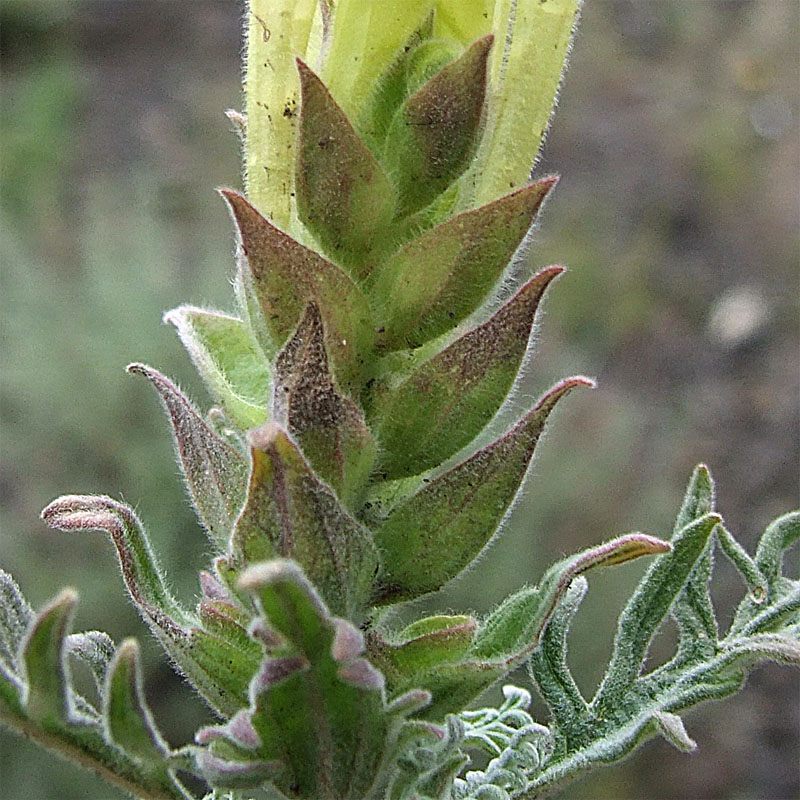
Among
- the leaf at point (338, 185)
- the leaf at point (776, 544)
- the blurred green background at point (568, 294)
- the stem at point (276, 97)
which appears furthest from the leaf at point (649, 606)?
the blurred green background at point (568, 294)

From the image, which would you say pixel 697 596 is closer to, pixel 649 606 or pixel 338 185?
pixel 649 606

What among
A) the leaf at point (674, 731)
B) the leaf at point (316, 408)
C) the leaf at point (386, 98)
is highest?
the leaf at point (386, 98)

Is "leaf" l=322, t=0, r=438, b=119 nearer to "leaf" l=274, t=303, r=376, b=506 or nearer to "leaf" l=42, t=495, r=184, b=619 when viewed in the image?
"leaf" l=274, t=303, r=376, b=506

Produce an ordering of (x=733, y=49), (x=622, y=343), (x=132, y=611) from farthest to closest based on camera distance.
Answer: (x=733, y=49)
(x=622, y=343)
(x=132, y=611)

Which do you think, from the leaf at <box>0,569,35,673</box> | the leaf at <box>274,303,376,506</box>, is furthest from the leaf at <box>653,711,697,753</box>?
the leaf at <box>0,569,35,673</box>

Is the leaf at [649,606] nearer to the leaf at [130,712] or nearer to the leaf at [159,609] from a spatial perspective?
the leaf at [159,609]

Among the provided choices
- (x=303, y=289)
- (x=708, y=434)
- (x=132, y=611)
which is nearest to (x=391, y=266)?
(x=303, y=289)

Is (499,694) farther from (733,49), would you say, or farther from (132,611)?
(733,49)

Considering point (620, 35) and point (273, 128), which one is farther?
point (620, 35)
